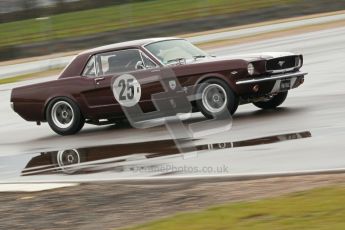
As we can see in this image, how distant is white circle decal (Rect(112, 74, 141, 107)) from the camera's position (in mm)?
12766

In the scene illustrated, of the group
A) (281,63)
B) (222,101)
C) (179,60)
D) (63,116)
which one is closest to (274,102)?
(281,63)

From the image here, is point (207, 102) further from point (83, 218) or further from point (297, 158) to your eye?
point (83, 218)

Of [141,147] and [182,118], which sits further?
[182,118]

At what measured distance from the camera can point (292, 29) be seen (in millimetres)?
31422

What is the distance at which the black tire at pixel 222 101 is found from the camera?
40.1 feet

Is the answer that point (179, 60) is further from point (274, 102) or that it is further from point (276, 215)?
point (276, 215)

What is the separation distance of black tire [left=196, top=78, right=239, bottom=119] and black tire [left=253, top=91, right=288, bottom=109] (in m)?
1.26

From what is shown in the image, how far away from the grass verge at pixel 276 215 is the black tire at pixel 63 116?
6922 millimetres

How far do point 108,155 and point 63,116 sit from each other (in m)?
3.07

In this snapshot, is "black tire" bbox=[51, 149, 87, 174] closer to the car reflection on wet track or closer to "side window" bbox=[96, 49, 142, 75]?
the car reflection on wet track

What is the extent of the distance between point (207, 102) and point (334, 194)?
5662 mm

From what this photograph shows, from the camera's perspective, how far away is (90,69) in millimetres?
13406

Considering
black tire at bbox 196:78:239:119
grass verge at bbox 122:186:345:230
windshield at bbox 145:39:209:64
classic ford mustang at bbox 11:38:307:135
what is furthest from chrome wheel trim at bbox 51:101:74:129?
grass verge at bbox 122:186:345:230

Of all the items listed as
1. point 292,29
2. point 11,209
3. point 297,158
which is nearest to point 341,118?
point 297,158
